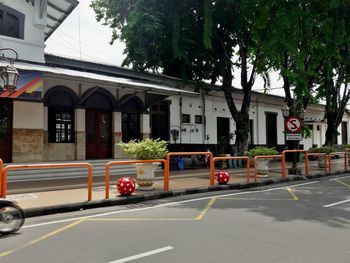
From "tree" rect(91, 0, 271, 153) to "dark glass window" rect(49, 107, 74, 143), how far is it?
4.79m

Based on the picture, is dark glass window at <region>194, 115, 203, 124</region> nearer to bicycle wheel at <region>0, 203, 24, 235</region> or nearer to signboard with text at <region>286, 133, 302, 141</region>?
signboard with text at <region>286, 133, 302, 141</region>

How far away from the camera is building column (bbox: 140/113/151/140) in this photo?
20.4 meters

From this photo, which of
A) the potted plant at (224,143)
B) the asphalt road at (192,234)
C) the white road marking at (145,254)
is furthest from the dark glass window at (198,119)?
the white road marking at (145,254)

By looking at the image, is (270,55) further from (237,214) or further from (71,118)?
(237,214)

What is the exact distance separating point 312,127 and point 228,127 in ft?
43.0

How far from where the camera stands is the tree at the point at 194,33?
58.2 feet

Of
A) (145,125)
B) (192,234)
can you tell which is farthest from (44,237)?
(145,125)

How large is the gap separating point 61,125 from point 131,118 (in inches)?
166

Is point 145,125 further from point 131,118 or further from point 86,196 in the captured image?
point 86,196

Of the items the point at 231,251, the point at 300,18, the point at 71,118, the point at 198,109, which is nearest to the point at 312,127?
the point at 198,109

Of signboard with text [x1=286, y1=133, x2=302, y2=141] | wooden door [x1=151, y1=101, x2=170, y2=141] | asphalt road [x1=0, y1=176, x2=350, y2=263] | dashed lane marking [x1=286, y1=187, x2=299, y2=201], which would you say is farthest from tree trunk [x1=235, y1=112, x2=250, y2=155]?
asphalt road [x1=0, y1=176, x2=350, y2=263]

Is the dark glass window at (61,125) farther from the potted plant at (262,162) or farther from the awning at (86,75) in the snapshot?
the potted plant at (262,162)

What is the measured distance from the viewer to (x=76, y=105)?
57.1ft

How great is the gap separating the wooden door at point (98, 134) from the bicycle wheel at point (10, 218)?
11281 mm
